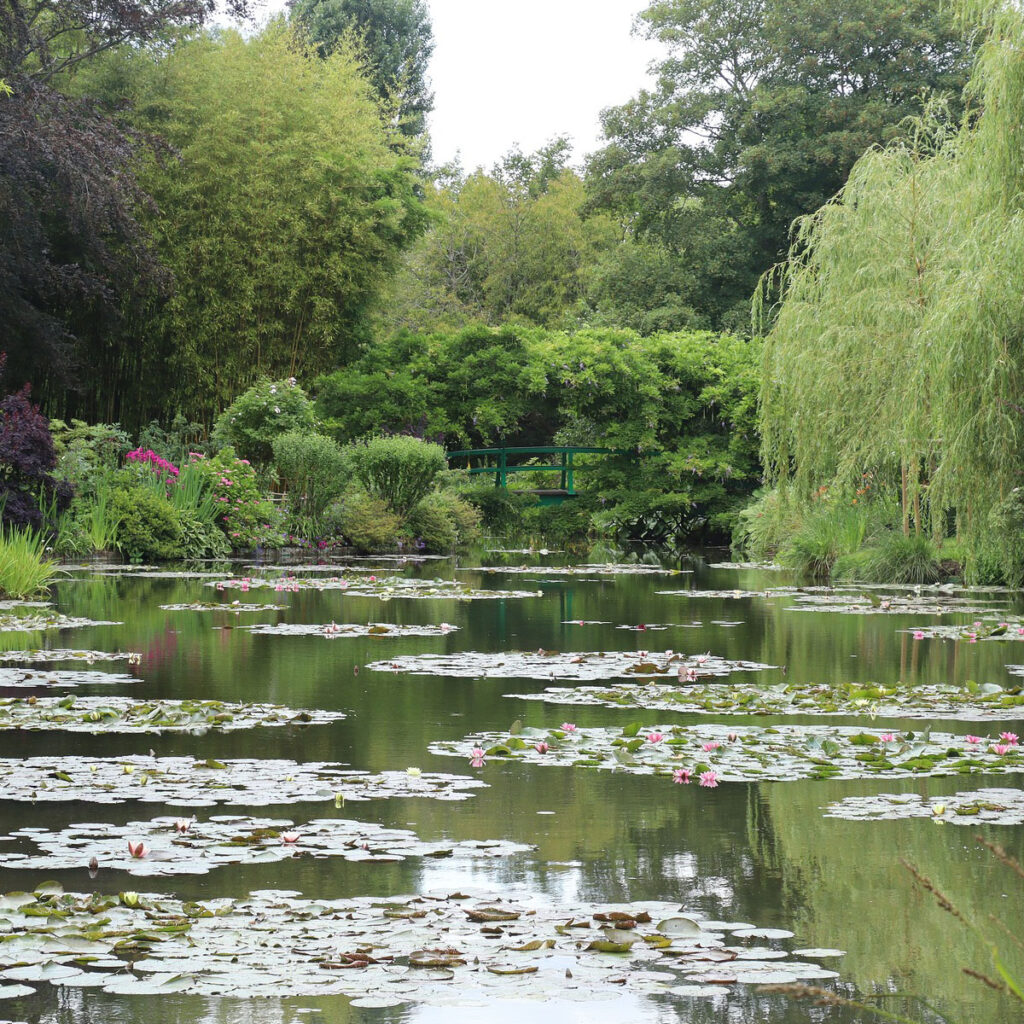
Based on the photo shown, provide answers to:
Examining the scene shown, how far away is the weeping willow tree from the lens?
10.8 metres

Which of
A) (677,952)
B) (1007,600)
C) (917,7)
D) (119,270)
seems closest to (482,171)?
(917,7)

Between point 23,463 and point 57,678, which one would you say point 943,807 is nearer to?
point 57,678

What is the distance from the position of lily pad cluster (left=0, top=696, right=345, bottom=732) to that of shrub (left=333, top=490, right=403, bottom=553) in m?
13.9

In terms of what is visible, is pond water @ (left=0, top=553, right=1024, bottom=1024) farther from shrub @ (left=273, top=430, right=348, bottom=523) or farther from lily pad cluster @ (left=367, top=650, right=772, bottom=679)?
shrub @ (left=273, top=430, right=348, bottom=523)

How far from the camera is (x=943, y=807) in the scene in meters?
4.30

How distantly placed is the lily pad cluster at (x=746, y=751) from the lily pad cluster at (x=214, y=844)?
110cm

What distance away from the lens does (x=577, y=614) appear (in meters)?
11.3

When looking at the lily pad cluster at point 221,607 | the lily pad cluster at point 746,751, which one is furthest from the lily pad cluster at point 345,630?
the lily pad cluster at point 746,751

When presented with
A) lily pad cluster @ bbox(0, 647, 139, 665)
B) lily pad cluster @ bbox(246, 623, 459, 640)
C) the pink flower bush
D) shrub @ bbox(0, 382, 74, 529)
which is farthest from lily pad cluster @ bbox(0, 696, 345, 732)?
the pink flower bush

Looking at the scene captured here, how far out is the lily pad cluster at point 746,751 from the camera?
5.01 m

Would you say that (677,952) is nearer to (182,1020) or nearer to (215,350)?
(182,1020)

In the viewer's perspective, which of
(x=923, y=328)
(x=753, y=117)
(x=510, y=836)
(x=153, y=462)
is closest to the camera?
(x=510, y=836)

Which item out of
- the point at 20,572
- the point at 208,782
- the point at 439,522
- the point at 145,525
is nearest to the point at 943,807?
the point at 208,782

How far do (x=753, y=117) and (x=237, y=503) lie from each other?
19.9m
